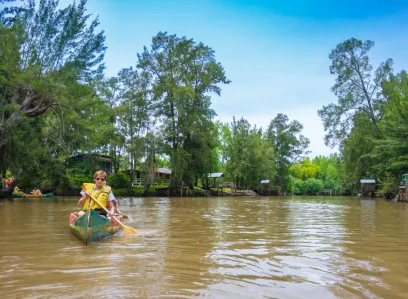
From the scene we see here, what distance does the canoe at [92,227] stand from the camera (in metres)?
7.05

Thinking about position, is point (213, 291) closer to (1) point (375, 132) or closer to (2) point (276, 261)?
(2) point (276, 261)

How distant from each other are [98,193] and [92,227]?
159cm

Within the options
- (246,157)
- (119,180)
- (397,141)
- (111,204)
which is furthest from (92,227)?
(246,157)

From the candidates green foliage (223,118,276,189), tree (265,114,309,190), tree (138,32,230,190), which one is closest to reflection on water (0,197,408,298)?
tree (138,32,230,190)

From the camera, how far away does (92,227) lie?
712 centimetres

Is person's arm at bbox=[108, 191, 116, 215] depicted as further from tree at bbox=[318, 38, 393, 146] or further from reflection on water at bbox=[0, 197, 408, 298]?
tree at bbox=[318, 38, 393, 146]

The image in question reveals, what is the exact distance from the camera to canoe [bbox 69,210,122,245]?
7047 mm

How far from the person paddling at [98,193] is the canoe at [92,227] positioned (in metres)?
0.44

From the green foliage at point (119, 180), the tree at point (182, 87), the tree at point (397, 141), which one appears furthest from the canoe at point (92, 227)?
the green foliage at point (119, 180)

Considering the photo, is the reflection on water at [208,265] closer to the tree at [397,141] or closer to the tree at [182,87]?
the tree at [397,141]

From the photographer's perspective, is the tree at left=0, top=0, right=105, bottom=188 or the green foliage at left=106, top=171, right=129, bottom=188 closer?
the tree at left=0, top=0, right=105, bottom=188

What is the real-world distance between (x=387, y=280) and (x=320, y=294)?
3.69 ft

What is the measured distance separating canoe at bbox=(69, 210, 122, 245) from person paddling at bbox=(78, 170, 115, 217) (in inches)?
17.2

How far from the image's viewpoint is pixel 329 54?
131ft
